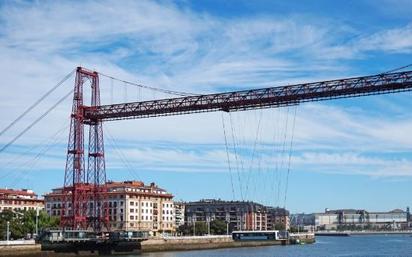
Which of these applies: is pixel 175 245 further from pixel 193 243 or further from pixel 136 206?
pixel 136 206

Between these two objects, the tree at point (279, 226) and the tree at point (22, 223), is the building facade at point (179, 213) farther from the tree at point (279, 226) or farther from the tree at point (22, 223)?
the tree at point (22, 223)

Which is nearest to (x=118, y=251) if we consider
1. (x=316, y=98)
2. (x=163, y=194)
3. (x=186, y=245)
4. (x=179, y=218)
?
(x=186, y=245)

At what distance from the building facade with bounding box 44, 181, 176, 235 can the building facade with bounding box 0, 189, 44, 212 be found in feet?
13.6

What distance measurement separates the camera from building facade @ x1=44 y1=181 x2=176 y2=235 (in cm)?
11094

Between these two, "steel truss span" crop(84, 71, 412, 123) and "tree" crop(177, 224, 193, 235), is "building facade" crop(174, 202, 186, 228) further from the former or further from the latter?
"steel truss span" crop(84, 71, 412, 123)

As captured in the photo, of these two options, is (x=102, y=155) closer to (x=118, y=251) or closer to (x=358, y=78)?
(x=118, y=251)

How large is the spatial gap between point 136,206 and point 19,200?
2315cm

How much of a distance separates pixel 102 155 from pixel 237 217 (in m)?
115

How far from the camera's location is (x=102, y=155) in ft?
203

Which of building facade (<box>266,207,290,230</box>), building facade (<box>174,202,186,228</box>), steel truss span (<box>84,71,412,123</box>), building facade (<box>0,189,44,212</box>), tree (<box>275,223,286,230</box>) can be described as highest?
steel truss span (<box>84,71,412,123</box>)

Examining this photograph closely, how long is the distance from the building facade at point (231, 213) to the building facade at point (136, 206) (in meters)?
47.2

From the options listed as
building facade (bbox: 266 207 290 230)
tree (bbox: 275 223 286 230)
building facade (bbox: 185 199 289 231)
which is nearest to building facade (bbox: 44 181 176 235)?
building facade (bbox: 185 199 289 231)

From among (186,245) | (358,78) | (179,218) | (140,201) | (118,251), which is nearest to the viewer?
(358,78)

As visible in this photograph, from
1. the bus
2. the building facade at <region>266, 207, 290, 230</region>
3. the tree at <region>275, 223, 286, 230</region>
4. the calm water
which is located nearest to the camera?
the calm water
